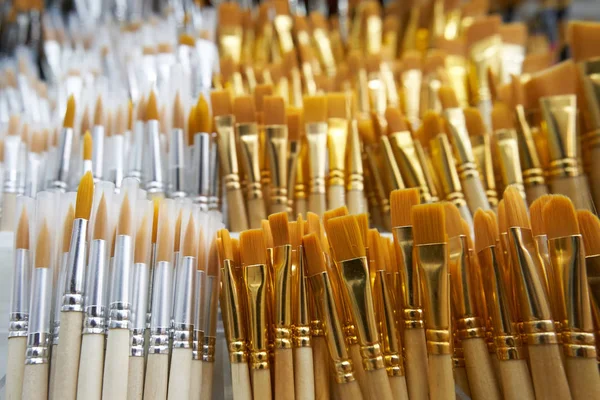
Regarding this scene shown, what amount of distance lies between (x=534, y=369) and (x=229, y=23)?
0.98 metres

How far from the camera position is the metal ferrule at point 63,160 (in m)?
0.86

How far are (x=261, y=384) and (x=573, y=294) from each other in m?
Answer: 0.37

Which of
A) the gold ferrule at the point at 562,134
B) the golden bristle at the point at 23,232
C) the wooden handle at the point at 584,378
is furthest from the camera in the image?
the gold ferrule at the point at 562,134

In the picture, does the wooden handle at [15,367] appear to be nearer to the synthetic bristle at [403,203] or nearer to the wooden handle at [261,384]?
the wooden handle at [261,384]

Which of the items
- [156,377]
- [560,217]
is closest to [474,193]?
[560,217]

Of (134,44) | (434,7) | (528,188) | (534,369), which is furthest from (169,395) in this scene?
(434,7)

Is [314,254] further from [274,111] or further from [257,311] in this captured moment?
[274,111]

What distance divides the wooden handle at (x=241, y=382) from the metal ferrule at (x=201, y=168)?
0.98 ft

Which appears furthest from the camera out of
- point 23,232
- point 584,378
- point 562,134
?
point 562,134

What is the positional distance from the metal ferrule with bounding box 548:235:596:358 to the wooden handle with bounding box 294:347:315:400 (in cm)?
29

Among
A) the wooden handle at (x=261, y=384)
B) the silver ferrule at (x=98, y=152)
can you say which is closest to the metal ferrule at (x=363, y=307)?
the wooden handle at (x=261, y=384)

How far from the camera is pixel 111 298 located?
0.64 meters

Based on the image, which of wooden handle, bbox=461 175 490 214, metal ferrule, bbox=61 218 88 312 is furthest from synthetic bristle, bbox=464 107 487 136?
metal ferrule, bbox=61 218 88 312

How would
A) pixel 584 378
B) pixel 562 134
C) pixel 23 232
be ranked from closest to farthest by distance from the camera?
pixel 584 378
pixel 23 232
pixel 562 134
